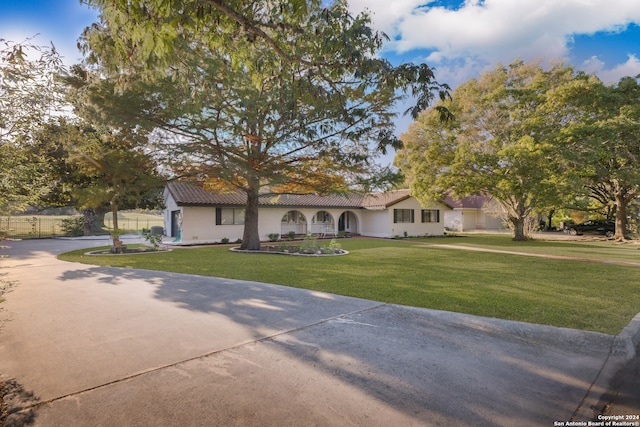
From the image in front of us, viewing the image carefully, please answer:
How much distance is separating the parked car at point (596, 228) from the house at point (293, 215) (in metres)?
12.8

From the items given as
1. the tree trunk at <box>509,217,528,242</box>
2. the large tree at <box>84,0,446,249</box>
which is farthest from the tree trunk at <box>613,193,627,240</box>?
the large tree at <box>84,0,446,249</box>

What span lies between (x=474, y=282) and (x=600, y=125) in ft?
57.5

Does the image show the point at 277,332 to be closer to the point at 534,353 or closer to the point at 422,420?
the point at 422,420

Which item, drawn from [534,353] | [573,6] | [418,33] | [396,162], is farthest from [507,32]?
[396,162]

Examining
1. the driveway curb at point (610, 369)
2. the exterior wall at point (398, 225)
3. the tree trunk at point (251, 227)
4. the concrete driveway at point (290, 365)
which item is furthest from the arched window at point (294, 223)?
the driveway curb at point (610, 369)

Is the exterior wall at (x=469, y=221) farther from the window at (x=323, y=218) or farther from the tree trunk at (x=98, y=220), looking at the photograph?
the tree trunk at (x=98, y=220)

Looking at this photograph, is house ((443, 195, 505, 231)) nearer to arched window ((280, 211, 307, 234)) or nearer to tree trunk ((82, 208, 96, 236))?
arched window ((280, 211, 307, 234))

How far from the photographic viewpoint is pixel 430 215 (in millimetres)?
30250

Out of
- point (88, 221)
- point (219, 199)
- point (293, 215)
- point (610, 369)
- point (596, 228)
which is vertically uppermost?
point (219, 199)

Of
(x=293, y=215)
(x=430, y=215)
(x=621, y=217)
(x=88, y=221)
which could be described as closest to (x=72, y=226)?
(x=88, y=221)

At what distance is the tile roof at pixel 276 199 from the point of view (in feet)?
66.3

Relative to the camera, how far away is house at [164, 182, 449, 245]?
68.4ft

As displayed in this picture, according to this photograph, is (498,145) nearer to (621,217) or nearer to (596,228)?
(621,217)

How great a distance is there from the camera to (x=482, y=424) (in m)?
2.69
